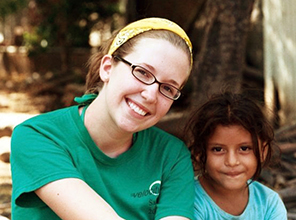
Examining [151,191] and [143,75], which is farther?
[151,191]

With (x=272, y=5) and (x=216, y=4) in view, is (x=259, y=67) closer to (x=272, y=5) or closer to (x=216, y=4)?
(x=272, y=5)

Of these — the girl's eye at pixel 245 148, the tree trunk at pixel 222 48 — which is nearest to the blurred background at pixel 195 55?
the tree trunk at pixel 222 48

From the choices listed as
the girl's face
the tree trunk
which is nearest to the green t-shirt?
the girl's face

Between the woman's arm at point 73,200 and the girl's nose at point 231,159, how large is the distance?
2.26 ft

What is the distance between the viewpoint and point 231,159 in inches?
93.7

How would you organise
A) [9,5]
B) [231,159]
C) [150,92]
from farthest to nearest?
[9,5] < [231,159] < [150,92]

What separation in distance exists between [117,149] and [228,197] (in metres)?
0.66

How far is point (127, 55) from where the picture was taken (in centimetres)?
208

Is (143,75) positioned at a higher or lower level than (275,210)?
higher

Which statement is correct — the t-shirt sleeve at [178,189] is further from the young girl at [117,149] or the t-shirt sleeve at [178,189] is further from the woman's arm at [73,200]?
the woman's arm at [73,200]

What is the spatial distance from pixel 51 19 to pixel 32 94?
1.68 m

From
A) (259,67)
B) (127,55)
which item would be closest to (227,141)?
(127,55)

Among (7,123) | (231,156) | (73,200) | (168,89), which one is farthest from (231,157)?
(7,123)

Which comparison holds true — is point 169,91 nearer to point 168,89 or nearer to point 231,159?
point 168,89
